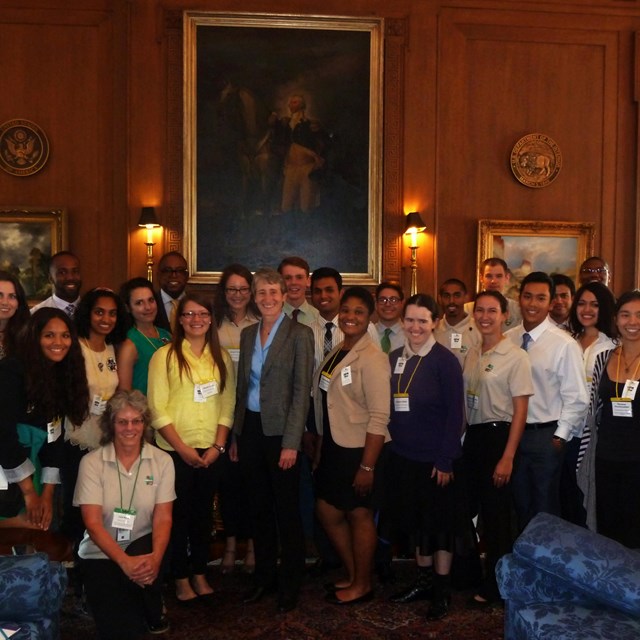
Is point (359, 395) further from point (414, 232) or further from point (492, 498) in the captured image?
point (414, 232)

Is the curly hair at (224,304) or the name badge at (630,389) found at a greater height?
the curly hair at (224,304)

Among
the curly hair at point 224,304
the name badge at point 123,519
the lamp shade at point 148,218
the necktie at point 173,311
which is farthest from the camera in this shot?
the lamp shade at point 148,218

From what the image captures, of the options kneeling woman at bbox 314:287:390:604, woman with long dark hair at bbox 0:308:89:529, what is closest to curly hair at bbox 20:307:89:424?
woman with long dark hair at bbox 0:308:89:529

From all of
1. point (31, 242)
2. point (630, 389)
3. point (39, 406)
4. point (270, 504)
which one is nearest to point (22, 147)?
point (31, 242)

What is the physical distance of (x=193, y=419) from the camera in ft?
12.8

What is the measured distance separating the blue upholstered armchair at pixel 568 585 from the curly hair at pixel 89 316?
7.91 feet

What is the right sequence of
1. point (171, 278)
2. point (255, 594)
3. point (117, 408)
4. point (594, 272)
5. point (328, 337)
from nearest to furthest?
point (117, 408) < point (255, 594) < point (328, 337) < point (171, 278) < point (594, 272)

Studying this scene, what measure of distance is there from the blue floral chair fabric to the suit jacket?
1363 millimetres

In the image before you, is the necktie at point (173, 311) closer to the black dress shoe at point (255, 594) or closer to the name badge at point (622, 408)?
the black dress shoe at point (255, 594)

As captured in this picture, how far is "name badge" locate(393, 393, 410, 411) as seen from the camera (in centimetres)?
390

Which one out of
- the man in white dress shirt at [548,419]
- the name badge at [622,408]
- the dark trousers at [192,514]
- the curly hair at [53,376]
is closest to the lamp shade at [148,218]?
the curly hair at [53,376]

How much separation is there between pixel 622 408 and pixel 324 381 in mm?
1497

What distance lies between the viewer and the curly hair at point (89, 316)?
416 centimetres

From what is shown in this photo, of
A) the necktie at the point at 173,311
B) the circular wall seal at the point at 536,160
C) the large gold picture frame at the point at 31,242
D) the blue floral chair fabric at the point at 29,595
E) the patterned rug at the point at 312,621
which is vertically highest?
the circular wall seal at the point at 536,160
